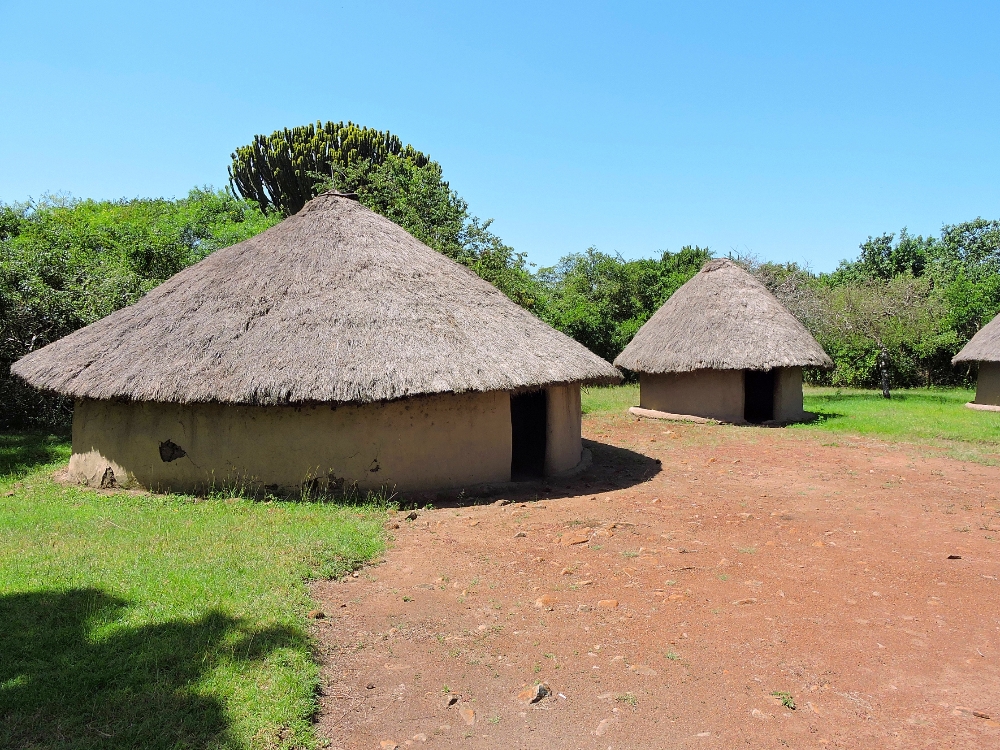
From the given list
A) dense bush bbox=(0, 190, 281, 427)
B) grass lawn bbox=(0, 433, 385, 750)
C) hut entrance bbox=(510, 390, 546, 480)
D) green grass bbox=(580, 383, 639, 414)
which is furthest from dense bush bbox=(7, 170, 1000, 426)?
grass lawn bbox=(0, 433, 385, 750)

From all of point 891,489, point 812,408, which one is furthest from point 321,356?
point 812,408

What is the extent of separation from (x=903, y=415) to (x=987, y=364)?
151 inches

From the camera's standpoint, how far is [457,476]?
8000 millimetres

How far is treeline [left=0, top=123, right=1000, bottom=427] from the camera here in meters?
12.6

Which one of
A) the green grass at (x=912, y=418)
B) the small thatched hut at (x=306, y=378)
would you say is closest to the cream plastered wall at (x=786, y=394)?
the green grass at (x=912, y=418)

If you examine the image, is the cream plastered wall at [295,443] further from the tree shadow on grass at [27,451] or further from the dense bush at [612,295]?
the dense bush at [612,295]

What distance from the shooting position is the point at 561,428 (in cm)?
934

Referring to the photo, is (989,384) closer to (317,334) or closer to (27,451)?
(317,334)

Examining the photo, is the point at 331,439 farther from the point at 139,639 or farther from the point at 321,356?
the point at 139,639

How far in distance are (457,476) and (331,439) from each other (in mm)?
1505

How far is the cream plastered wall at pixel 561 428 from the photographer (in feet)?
30.0

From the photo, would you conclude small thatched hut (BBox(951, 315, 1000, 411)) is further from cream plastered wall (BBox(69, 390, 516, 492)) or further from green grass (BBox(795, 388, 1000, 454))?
cream plastered wall (BBox(69, 390, 516, 492))

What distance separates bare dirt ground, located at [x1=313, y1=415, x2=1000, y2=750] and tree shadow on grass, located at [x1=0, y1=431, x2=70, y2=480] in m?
5.77

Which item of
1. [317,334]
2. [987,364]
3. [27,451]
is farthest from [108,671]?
[987,364]
